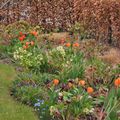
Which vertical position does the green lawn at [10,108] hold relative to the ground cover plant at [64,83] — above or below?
below

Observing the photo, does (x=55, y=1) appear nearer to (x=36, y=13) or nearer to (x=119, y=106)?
(x=36, y=13)

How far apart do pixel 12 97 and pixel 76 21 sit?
21.4 ft

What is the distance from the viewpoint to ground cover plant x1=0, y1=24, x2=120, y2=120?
7102mm

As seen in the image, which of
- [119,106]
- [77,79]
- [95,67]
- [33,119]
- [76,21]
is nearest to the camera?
[33,119]

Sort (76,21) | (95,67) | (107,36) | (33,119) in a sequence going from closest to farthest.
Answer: (33,119) < (95,67) < (107,36) < (76,21)

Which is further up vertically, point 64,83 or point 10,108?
point 64,83

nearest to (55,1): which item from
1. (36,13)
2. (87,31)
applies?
(36,13)

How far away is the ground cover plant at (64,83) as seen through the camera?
7102mm

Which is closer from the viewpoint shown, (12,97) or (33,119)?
(33,119)

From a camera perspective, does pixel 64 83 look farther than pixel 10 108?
Yes

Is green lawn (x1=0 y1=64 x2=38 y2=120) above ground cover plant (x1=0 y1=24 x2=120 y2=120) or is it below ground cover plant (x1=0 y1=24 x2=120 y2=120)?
below

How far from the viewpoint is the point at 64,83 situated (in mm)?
8312

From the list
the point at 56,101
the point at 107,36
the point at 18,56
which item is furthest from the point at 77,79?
the point at 107,36

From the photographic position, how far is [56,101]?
7.36 m
